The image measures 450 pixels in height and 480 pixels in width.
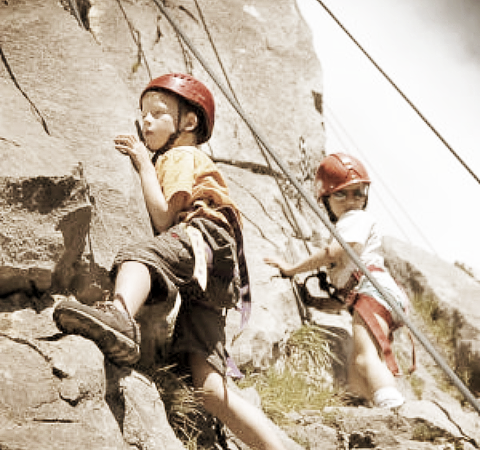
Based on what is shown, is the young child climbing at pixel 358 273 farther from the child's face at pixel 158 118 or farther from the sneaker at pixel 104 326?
the sneaker at pixel 104 326

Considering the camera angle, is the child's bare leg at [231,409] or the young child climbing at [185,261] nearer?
the young child climbing at [185,261]

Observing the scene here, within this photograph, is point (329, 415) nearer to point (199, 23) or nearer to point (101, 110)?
point (101, 110)

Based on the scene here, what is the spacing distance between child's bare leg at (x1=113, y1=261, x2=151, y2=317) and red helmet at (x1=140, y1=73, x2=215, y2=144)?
155cm

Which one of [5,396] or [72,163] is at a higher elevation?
[72,163]

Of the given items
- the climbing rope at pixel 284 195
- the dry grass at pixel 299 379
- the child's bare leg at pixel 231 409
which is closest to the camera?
the child's bare leg at pixel 231 409

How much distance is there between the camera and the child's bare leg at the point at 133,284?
3.40 m

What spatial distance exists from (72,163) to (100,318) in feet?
3.10

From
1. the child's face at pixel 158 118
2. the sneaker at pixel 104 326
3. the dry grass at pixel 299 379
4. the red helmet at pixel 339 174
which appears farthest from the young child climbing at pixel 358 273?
the sneaker at pixel 104 326

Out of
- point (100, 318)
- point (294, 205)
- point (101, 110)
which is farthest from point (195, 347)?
point (294, 205)

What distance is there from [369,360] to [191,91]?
233cm

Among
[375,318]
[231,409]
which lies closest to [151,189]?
[231,409]

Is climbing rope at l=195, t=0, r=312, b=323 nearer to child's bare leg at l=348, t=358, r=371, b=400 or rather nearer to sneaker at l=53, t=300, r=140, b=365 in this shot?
child's bare leg at l=348, t=358, r=371, b=400

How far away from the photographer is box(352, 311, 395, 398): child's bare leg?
5090 mm

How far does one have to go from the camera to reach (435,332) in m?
7.12
